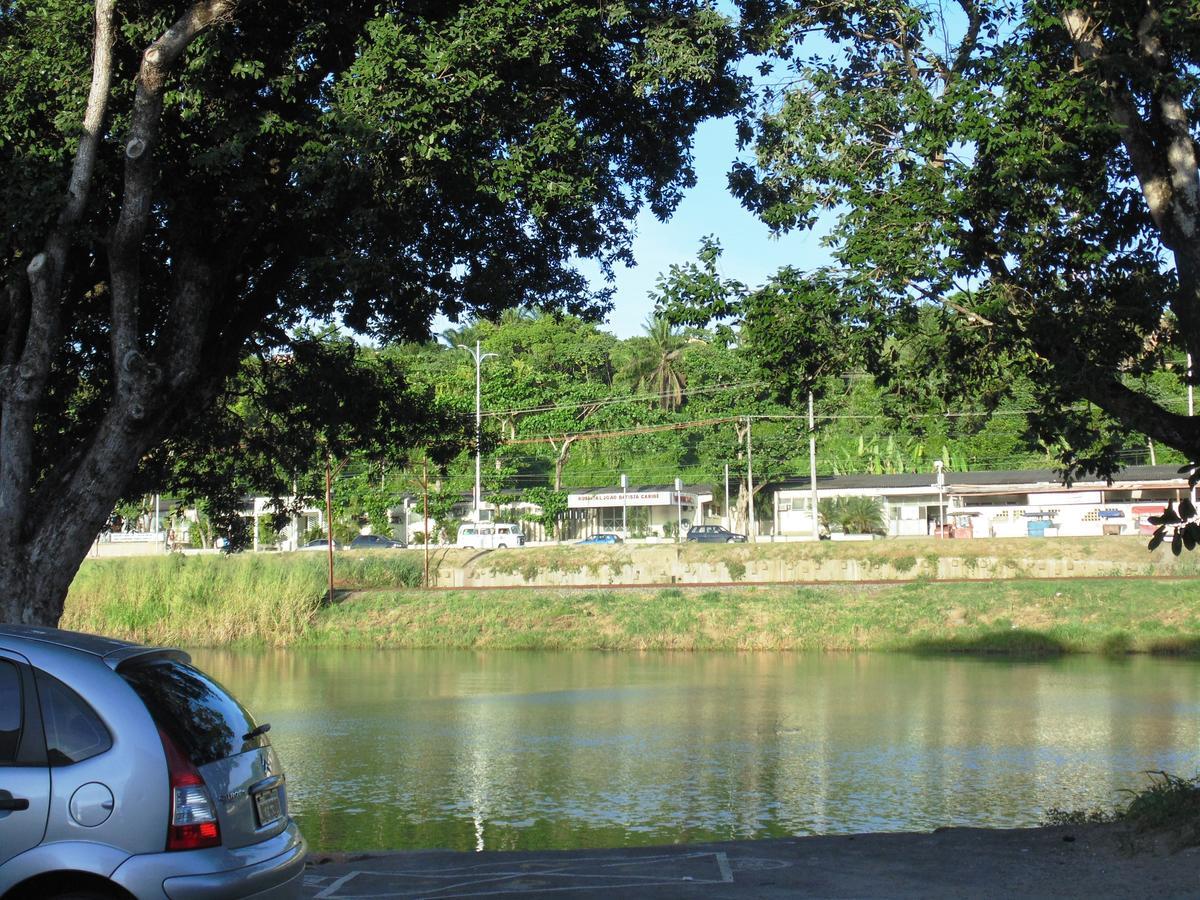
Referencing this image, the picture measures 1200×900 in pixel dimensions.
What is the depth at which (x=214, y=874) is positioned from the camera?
469cm

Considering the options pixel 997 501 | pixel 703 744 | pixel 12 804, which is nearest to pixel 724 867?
pixel 12 804

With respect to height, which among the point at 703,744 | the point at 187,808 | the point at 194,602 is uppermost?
the point at 187,808

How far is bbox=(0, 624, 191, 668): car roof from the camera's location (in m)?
4.86

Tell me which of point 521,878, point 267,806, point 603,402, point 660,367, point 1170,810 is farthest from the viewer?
point 660,367

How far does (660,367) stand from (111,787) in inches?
2883

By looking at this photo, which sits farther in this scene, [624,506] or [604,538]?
[604,538]

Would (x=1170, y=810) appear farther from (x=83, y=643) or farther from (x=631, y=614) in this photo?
(x=631, y=614)

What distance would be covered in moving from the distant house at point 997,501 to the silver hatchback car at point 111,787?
4696 cm

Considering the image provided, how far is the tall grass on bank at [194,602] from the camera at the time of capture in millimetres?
38812

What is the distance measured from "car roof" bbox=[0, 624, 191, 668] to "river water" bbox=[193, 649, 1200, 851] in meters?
7.59

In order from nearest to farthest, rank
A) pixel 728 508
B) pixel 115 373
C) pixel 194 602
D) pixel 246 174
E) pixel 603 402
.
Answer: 1. pixel 115 373
2. pixel 246 174
3. pixel 194 602
4. pixel 728 508
5. pixel 603 402

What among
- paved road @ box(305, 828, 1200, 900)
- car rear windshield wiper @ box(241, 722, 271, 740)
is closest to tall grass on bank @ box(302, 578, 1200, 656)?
paved road @ box(305, 828, 1200, 900)

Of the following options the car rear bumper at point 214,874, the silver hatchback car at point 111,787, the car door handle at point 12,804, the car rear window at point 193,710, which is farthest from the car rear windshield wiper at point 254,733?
the car door handle at point 12,804

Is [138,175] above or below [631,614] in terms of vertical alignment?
above
